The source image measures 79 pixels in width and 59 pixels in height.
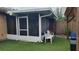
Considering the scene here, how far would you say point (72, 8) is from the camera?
8.78 feet

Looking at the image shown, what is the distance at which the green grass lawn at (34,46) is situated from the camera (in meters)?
2.70

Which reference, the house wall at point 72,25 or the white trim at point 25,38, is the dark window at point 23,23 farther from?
the house wall at point 72,25

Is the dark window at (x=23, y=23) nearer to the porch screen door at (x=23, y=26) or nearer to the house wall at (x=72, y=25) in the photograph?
the porch screen door at (x=23, y=26)

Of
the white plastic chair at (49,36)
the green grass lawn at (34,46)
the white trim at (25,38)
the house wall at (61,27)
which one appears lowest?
the green grass lawn at (34,46)

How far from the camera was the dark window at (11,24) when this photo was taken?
279cm

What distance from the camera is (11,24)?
281cm

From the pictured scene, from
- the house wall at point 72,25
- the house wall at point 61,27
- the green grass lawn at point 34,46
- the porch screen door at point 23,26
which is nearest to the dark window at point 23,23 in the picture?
the porch screen door at point 23,26

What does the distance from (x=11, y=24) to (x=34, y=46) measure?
48 centimetres

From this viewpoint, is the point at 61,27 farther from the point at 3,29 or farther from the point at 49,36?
the point at 3,29

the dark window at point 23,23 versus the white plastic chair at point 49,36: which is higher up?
the dark window at point 23,23

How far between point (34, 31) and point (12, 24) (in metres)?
0.34

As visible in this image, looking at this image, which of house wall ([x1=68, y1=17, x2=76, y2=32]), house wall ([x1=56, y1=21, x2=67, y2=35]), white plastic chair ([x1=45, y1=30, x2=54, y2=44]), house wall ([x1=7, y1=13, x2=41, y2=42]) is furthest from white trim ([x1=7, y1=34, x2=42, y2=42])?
house wall ([x1=68, y1=17, x2=76, y2=32])

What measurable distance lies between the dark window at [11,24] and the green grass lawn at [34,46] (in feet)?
0.51

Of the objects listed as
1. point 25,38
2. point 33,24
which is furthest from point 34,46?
point 33,24
